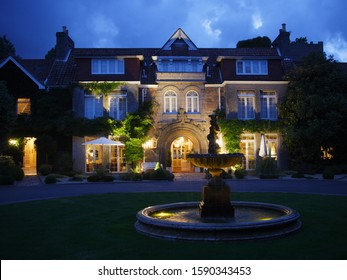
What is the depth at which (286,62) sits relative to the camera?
31.0 meters

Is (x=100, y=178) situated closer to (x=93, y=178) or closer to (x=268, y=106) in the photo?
(x=93, y=178)

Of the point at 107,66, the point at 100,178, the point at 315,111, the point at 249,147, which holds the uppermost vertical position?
the point at 107,66

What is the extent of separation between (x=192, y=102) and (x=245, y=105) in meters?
4.22

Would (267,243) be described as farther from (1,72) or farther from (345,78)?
(1,72)

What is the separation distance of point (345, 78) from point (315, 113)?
3.55 meters

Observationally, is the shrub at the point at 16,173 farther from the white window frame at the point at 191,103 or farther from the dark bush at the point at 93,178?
the white window frame at the point at 191,103

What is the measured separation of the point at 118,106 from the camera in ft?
91.0

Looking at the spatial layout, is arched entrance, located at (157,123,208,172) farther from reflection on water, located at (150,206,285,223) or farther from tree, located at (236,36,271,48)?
tree, located at (236,36,271,48)

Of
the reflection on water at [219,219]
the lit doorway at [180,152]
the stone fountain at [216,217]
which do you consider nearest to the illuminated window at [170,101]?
the lit doorway at [180,152]

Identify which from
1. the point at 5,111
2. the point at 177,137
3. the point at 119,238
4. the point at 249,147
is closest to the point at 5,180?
the point at 5,111

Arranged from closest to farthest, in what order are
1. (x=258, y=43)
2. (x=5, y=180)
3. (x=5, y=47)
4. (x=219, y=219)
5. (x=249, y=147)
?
1. (x=219, y=219)
2. (x=5, y=180)
3. (x=249, y=147)
4. (x=5, y=47)
5. (x=258, y=43)

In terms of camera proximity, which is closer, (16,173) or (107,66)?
(16,173)

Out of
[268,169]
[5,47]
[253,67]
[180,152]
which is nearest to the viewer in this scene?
[268,169]

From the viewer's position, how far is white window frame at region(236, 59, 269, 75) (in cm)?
2884
